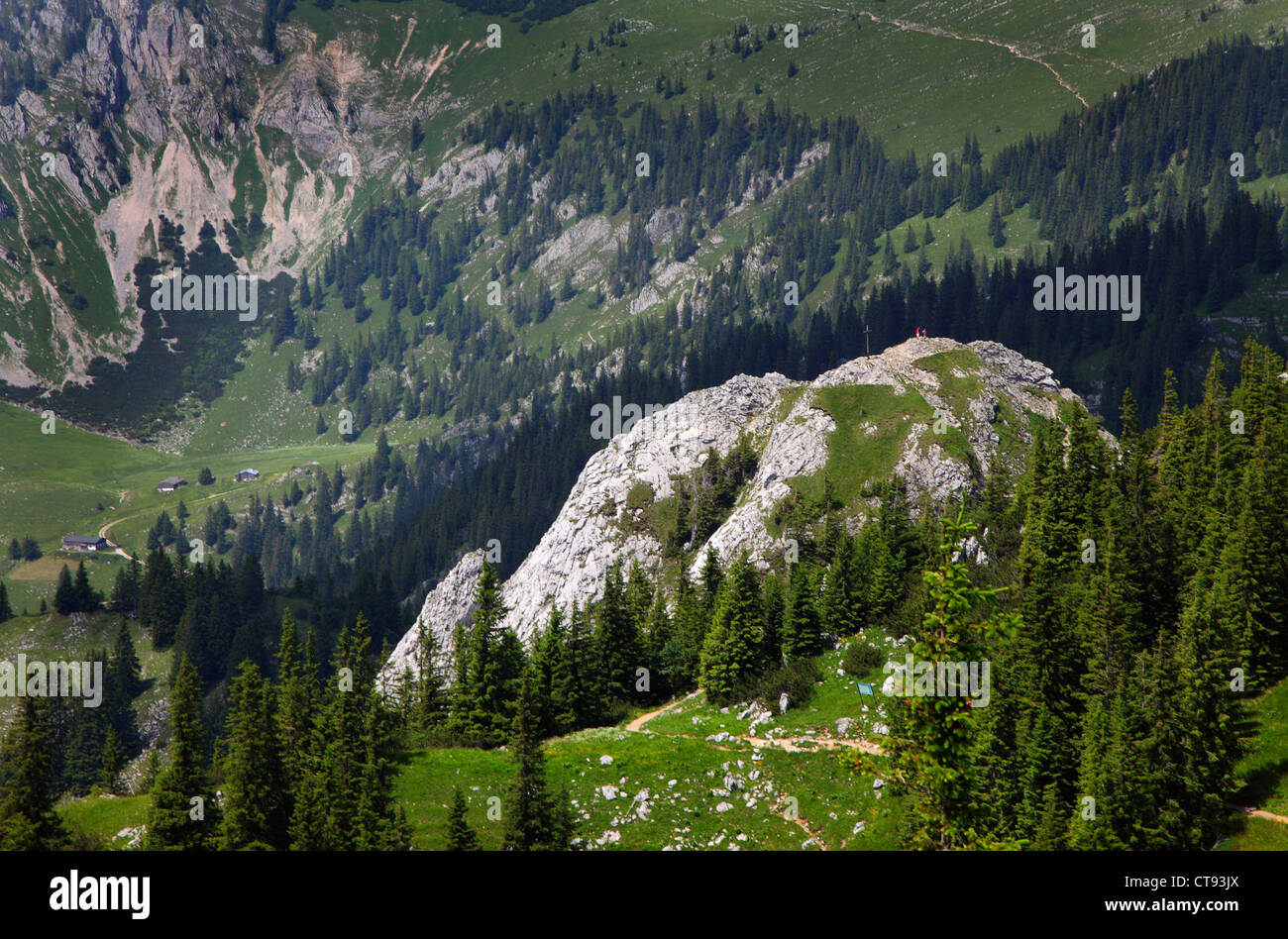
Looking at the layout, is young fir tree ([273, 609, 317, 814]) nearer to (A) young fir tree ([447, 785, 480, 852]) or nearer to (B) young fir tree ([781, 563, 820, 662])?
(A) young fir tree ([447, 785, 480, 852])

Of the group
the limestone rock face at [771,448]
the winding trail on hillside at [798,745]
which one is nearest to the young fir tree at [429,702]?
the winding trail on hillside at [798,745]

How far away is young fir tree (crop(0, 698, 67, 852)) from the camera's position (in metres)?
57.6

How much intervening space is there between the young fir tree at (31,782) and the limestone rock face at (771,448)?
78.5m

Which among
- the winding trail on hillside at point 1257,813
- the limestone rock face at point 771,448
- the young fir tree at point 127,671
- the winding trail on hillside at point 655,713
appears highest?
the limestone rock face at point 771,448

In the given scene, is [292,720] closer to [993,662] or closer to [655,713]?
[655,713]

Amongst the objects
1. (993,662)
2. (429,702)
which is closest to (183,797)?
(429,702)

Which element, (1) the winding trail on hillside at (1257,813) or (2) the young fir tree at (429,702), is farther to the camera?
(2) the young fir tree at (429,702)

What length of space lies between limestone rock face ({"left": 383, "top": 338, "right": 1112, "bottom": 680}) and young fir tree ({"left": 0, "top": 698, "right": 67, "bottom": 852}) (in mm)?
78516

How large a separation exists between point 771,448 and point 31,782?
349ft

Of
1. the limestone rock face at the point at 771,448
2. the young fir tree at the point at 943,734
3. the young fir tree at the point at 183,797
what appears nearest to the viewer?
the young fir tree at the point at 943,734

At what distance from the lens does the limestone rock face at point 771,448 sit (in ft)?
443

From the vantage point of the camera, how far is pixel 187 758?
65000mm

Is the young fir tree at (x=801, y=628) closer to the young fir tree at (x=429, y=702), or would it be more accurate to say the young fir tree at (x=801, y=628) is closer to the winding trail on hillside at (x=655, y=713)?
the winding trail on hillside at (x=655, y=713)
